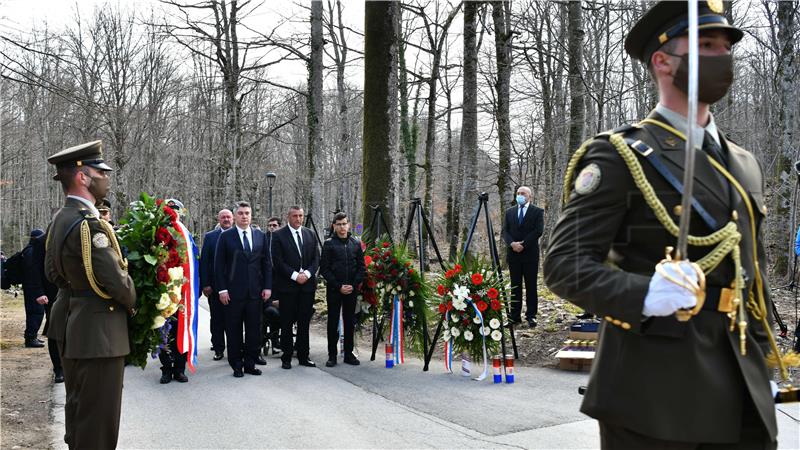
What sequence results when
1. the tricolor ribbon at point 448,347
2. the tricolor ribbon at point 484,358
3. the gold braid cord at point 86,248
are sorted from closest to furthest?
1. the gold braid cord at point 86,248
2. the tricolor ribbon at point 484,358
3. the tricolor ribbon at point 448,347

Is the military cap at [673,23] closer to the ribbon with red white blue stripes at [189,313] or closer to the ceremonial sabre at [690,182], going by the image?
the ceremonial sabre at [690,182]

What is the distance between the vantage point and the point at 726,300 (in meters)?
2.27

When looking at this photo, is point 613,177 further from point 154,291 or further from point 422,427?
point 422,427

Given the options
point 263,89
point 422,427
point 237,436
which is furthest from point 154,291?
point 263,89

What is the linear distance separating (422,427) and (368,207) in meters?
6.77

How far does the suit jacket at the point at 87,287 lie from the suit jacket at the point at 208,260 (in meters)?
5.18

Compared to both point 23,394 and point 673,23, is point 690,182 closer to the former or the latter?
point 673,23

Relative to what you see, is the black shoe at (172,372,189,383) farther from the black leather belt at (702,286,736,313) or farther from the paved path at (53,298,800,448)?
the black leather belt at (702,286,736,313)

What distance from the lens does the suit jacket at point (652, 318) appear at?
7.25 ft

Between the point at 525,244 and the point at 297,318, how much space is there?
3775 mm

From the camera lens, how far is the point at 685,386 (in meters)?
2.22

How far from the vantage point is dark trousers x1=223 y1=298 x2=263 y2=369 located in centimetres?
928

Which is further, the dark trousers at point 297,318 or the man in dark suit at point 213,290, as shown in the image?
the man in dark suit at point 213,290

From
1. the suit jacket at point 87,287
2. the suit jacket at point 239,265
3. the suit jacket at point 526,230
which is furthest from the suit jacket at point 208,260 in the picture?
the suit jacket at point 87,287
